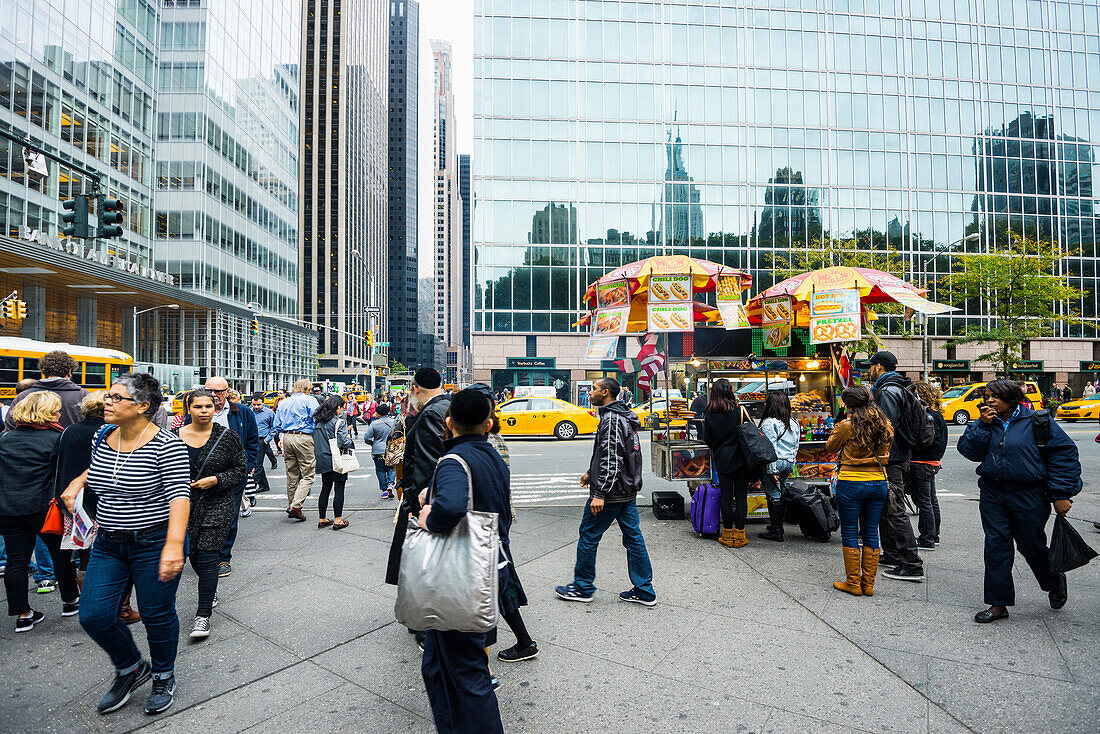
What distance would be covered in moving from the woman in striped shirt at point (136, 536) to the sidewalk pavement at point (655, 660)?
314 mm

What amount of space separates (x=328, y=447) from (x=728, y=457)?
16.2ft

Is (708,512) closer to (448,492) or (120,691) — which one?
(448,492)

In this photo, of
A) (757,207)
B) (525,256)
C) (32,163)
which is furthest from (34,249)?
(757,207)

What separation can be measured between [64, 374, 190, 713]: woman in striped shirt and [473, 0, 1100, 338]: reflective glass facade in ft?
113

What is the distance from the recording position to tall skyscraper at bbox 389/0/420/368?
164 metres

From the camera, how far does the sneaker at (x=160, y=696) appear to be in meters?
3.30

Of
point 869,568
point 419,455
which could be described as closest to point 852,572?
point 869,568

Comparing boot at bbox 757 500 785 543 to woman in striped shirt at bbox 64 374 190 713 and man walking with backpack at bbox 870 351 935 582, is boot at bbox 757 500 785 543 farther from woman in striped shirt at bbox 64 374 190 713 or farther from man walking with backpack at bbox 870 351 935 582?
woman in striped shirt at bbox 64 374 190 713

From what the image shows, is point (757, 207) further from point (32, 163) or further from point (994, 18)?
point (32, 163)

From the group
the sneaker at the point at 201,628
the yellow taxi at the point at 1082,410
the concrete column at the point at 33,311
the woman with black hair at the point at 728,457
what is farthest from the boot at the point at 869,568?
the concrete column at the point at 33,311

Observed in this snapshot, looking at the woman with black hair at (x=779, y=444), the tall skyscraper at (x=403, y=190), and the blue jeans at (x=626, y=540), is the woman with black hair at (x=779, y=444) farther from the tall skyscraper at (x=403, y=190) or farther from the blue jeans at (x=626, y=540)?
the tall skyscraper at (x=403, y=190)

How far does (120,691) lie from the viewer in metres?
3.38

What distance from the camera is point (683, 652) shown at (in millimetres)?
4020

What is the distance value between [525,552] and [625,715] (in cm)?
335
